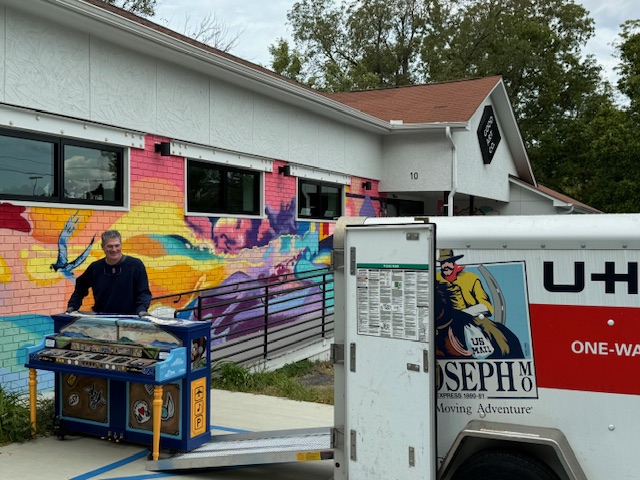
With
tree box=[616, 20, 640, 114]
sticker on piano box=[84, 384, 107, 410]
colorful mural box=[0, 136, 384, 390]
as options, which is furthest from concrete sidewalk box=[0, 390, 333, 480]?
tree box=[616, 20, 640, 114]

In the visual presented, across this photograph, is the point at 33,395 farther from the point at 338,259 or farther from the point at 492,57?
the point at 492,57

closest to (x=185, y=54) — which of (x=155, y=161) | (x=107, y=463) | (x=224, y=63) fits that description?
(x=224, y=63)

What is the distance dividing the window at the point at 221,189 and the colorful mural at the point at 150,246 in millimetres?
211

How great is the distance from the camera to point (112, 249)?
5.97m

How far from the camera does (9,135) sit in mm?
7434

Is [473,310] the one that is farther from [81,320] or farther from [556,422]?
[81,320]

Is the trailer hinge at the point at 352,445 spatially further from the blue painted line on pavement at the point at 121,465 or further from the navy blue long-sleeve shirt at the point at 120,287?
the navy blue long-sleeve shirt at the point at 120,287

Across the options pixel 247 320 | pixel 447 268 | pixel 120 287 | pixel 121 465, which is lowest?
pixel 121 465

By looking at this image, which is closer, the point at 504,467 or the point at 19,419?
the point at 504,467

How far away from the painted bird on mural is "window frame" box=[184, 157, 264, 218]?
2.24 metres

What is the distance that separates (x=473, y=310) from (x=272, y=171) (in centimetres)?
878

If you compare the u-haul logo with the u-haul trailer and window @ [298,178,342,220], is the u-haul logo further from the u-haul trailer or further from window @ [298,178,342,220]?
window @ [298,178,342,220]

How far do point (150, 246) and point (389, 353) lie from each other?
611cm

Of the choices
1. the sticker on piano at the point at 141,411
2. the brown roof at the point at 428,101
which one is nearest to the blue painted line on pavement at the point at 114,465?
the sticker on piano at the point at 141,411
